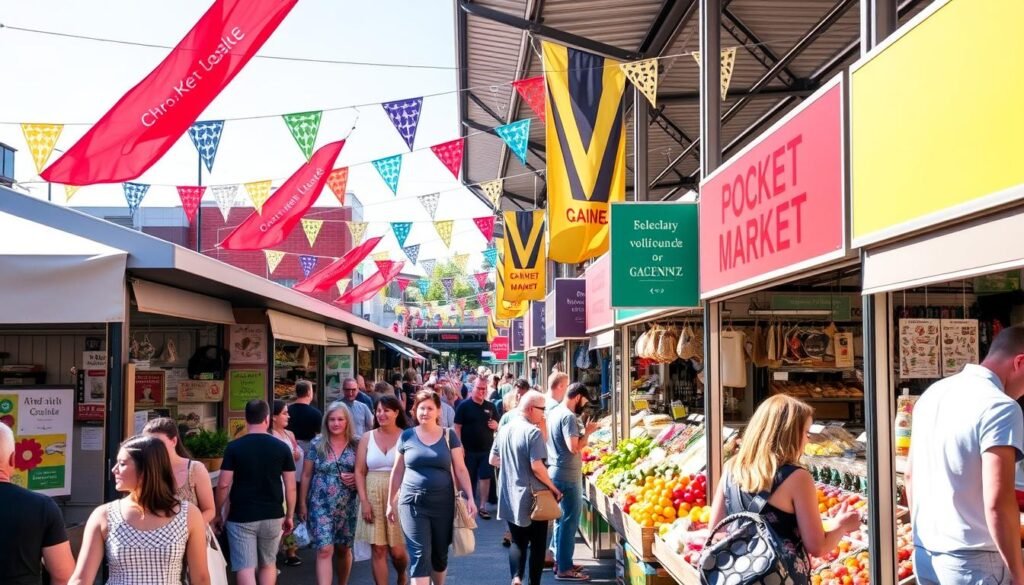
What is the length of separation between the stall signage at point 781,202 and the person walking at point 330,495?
315cm

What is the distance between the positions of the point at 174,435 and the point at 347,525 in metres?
2.48

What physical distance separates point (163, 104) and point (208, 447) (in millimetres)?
4160

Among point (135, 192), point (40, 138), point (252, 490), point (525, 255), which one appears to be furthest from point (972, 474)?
point (525, 255)

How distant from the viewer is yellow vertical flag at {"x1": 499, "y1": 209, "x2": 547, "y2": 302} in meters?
19.1

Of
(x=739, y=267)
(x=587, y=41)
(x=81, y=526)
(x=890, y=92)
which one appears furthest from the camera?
(x=587, y=41)

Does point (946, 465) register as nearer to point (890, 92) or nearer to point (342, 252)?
point (890, 92)

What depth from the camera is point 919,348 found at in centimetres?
651

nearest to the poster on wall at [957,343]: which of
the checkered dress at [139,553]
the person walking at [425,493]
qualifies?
the person walking at [425,493]

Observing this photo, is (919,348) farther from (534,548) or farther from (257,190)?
(257,190)

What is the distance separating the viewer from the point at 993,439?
3.22 meters

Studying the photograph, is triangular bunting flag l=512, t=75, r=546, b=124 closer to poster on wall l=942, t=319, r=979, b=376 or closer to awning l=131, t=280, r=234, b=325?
awning l=131, t=280, r=234, b=325

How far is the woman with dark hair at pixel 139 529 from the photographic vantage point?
387 cm

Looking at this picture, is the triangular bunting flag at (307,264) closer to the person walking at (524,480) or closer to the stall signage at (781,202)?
the person walking at (524,480)

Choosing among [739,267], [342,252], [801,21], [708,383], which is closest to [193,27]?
[739,267]
